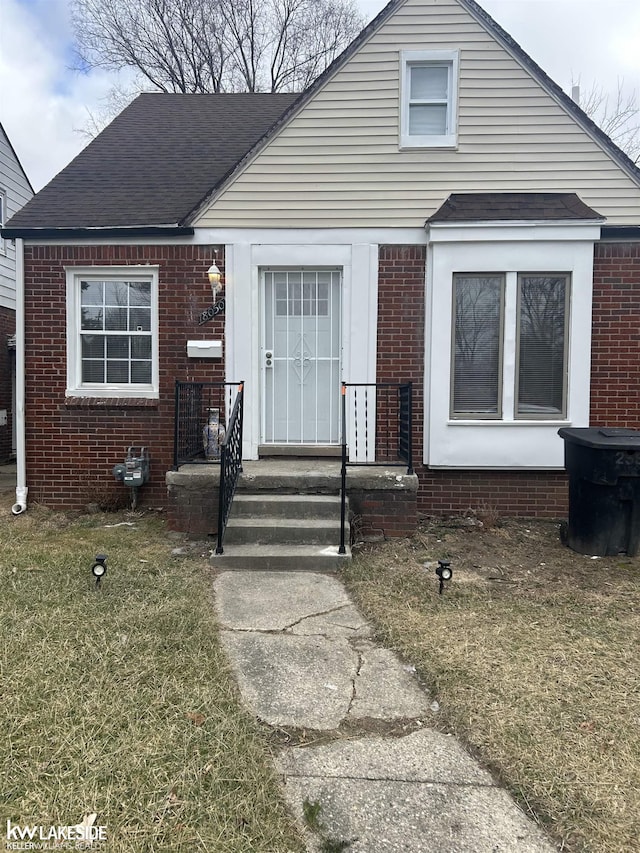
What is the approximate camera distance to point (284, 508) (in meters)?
5.18

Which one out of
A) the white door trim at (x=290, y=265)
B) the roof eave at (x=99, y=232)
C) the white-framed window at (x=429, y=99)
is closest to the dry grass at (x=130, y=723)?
the white door trim at (x=290, y=265)

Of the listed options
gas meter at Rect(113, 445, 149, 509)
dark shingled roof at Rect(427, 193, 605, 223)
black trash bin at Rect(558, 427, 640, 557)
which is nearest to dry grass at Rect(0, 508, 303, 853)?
gas meter at Rect(113, 445, 149, 509)

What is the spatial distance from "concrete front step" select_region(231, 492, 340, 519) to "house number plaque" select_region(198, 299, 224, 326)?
7.50ft

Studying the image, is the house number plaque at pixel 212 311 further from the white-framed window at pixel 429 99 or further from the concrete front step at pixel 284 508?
the white-framed window at pixel 429 99

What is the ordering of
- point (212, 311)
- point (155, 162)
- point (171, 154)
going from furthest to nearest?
point (171, 154), point (155, 162), point (212, 311)

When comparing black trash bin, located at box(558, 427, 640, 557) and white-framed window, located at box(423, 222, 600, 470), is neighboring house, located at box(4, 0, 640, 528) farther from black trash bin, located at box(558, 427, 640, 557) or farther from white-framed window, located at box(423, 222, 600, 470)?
black trash bin, located at box(558, 427, 640, 557)

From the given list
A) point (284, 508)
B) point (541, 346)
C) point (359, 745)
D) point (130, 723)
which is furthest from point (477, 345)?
point (130, 723)

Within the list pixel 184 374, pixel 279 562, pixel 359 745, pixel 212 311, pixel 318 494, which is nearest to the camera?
pixel 359 745

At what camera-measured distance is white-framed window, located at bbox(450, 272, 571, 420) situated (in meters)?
5.99

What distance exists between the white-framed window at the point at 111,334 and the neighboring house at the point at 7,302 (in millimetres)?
5170

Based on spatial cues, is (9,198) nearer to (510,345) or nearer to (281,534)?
(281,534)

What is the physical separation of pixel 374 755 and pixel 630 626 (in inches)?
85.0

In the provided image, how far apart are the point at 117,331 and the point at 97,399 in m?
0.84

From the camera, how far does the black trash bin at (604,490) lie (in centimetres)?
464
